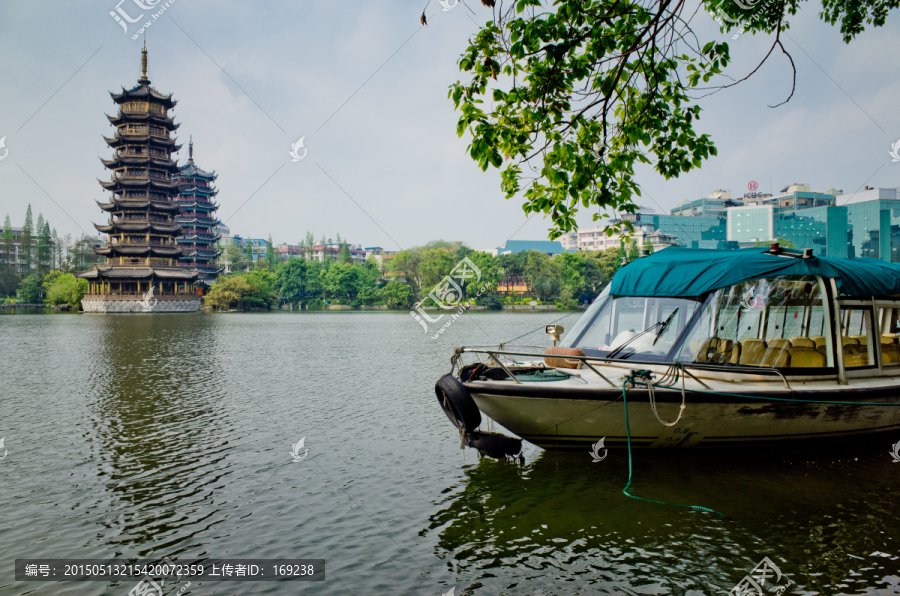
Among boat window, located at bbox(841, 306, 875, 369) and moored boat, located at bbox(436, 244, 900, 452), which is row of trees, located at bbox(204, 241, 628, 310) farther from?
moored boat, located at bbox(436, 244, 900, 452)

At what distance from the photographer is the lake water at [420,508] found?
203 inches

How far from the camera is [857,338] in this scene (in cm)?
846

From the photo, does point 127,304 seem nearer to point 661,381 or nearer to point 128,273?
point 128,273

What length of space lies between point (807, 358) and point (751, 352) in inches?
32.2

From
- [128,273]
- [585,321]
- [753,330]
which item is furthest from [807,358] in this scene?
[128,273]

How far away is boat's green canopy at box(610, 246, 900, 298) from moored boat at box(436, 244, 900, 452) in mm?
19

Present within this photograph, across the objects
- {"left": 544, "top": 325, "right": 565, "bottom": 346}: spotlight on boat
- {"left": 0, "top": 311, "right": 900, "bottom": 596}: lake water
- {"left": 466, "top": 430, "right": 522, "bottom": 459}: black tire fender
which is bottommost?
{"left": 0, "top": 311, "right": 900, "bottom": 596}: lake water

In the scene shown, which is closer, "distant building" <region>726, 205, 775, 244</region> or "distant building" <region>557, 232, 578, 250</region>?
"distant building" <region>726, 205, 775, 244</region>

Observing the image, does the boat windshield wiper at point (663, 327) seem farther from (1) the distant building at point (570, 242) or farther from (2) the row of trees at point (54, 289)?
(1) the distant building at point (570, 242)

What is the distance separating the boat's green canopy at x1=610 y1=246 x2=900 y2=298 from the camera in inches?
297

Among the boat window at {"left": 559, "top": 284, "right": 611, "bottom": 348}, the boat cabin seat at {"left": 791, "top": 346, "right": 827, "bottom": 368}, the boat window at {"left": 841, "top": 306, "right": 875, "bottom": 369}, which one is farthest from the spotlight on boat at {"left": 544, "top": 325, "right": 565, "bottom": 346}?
the boat window at {"left": 841, "top": 306, "right": 875, "bottom": 369}
